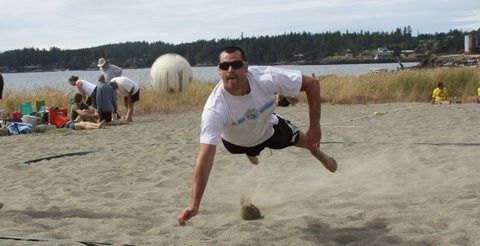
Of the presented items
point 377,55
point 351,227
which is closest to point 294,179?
point 351,227

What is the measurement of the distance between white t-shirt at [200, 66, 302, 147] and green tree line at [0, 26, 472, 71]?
0.70 meters

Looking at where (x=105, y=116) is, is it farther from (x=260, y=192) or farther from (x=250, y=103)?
(x=250, y=103)

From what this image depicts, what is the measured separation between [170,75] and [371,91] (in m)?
12.6

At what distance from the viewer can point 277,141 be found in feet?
15.8

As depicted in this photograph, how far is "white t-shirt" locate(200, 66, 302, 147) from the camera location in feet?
12.6

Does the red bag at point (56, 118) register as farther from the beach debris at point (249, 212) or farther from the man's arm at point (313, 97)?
the man's arm at point (313, 97)

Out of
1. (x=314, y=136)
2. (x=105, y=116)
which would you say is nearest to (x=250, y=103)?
(x=314, y=136)

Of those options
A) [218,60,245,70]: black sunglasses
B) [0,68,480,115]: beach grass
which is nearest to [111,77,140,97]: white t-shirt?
[0,68,480,115]: beach grass

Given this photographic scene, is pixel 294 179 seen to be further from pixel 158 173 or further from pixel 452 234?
pixel 452 234

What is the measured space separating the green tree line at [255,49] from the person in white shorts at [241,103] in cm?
68

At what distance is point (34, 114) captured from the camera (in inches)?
516

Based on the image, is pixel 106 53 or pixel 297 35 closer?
pixel 106 53

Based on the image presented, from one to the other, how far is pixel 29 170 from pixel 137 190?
77.5 inches

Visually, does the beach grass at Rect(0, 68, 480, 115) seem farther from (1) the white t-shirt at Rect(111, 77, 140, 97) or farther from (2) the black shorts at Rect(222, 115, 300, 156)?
(2) the black shorts at Rect(222, 115, 300, 156)
